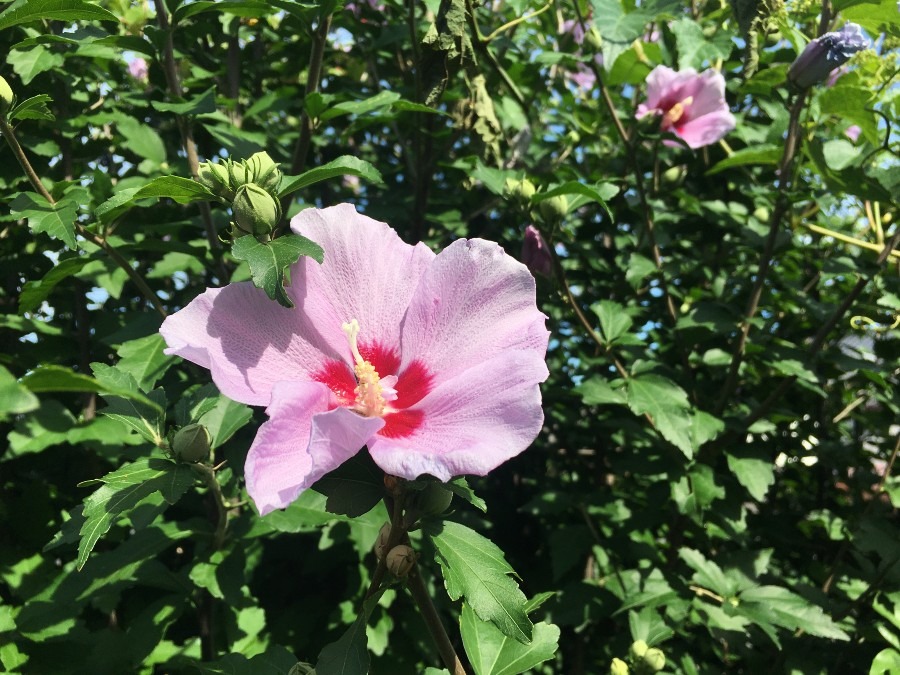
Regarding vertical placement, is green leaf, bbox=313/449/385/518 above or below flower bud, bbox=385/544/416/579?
above

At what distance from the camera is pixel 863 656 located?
6.63 ft

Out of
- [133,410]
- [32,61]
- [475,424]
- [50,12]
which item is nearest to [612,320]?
[475,424]

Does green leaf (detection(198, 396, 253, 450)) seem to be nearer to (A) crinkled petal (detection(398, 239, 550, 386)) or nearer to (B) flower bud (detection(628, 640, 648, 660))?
(A) crinkled petal (detection(398, 239, 550, 386))

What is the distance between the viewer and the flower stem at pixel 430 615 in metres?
1.00

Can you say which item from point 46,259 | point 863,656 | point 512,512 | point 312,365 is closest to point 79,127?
point 46,259

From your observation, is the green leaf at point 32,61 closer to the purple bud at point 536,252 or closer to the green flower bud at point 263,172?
the green flower bud at point 263,172

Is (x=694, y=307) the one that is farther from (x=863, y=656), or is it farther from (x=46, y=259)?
(x=46, y=259)

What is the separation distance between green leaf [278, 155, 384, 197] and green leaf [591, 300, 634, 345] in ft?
3.11

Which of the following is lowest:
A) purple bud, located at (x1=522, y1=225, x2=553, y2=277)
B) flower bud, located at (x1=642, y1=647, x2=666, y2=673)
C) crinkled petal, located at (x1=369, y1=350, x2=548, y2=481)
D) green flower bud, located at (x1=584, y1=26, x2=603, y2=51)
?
flower bud, located at (x1=642, y1=647, x2=666, y2=673)

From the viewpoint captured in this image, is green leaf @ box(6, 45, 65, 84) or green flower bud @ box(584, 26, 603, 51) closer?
green leaf @ box(6, 45, 65, 84)

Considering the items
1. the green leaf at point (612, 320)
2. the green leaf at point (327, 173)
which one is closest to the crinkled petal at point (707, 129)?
the green leaf at point (612, 320)

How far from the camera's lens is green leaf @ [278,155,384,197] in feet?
3.53

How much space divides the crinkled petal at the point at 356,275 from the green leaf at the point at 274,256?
0.04 m

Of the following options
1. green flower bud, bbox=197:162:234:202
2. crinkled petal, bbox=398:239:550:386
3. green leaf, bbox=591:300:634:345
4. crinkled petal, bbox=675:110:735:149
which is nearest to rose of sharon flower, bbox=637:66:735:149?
crinkled petal, bbox=675:110:735:149
